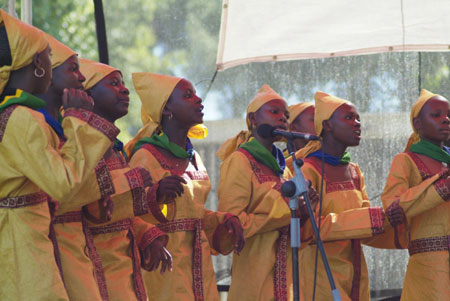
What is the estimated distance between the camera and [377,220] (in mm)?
5547

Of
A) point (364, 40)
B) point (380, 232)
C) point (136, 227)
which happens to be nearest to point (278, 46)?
point (364, 40)

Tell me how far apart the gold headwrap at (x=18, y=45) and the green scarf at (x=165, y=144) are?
162 centimetres

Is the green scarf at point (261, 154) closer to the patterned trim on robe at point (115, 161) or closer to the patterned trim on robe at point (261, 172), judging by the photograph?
the patterned trim on robe at point (261, 172)

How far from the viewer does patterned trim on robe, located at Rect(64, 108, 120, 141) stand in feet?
11.7

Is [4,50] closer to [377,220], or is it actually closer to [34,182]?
[34,182]

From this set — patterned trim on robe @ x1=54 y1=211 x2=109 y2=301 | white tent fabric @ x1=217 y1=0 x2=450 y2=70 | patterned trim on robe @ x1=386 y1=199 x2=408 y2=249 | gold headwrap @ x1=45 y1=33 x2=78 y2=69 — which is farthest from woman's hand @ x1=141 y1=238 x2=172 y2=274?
white tent fabric @ x1=217 y1=0 x2=450 y2=70

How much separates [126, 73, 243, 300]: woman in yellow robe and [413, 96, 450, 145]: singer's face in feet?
5.57

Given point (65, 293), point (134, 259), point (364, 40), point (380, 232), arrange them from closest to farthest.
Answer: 1. point (65, 293)
2. point (134, 259)
3. point (380, 232)
4. point (364, 40)

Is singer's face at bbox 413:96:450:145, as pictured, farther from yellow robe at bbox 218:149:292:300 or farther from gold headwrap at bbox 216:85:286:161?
yellow robe at bbox 218:149:292:300

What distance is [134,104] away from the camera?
774cm

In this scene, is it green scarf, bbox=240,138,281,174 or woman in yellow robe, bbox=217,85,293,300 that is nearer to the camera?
woman in yellow robe, bbox=217,85,293,300

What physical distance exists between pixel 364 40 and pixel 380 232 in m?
2.66

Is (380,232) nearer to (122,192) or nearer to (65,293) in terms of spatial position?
(122,192)

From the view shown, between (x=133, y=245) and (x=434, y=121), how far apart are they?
2596mm
